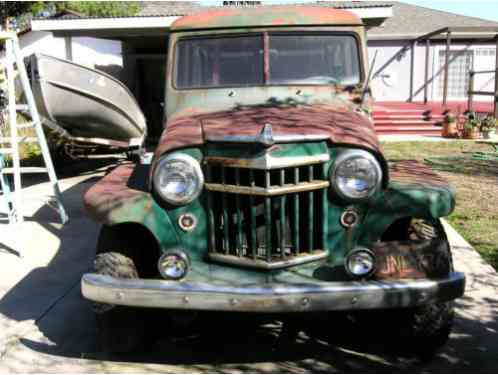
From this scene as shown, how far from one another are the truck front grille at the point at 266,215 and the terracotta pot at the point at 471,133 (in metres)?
11.4

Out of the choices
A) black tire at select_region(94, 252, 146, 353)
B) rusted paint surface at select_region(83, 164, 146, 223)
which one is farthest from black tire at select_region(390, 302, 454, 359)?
rusted paint surface at select_region(83, 164, 146, 223)

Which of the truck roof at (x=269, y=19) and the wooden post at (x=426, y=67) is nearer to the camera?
the truck roof at (x=269, y=19)

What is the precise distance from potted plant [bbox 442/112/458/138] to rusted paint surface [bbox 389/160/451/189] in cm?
1024

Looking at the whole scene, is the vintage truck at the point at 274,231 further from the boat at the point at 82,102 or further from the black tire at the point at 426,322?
the boat at the point at 82,102

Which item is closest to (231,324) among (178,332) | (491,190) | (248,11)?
(178,332)

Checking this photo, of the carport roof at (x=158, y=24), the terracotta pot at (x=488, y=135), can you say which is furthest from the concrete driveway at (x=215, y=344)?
the terracotta pot at (x=488, y=135)

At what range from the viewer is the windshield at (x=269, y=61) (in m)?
4.46

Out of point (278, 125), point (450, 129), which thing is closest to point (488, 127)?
point (450, 129)

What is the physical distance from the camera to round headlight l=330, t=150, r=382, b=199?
10.7ft

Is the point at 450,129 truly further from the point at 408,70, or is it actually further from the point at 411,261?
the point at 411,261

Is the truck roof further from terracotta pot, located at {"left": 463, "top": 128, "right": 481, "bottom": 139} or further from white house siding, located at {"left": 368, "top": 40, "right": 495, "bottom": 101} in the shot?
white house siding, located at {"left": 368, "top": 40, "right": 495, "bottom": 101}

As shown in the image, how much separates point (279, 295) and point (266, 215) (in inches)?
18.1

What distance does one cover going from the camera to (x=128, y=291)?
3.05 metres

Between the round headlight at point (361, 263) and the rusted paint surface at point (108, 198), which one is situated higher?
the rusted paint surface at point (108, 198)
